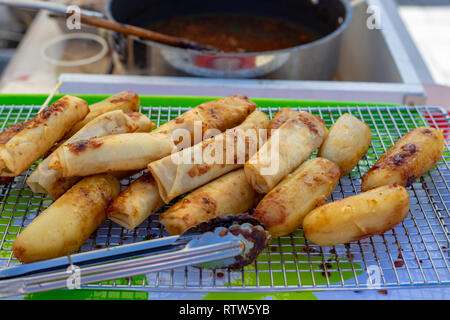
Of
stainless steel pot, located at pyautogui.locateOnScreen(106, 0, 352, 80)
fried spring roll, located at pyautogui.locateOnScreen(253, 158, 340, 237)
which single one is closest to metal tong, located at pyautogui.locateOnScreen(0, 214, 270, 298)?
fried spring roll, located at pyautogui.locateOnScreen(253, 158, 340, 237)

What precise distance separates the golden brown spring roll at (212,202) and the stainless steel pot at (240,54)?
1.11 meters

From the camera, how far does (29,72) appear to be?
11.5 feet

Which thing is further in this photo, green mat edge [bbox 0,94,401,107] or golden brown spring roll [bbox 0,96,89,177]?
green mat edge [bbox 0,94,401,107]

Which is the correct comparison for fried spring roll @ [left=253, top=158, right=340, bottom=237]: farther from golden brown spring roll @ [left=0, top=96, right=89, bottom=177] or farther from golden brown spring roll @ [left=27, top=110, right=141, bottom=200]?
golden brown spring roll @ [left=0, top=96, right=89, bottom=177]

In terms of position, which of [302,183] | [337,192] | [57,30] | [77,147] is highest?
[77,147]

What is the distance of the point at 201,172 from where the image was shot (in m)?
1.84

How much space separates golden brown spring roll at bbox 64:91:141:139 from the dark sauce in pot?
1.18 meters

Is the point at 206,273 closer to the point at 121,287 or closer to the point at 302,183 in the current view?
the point at 121,287

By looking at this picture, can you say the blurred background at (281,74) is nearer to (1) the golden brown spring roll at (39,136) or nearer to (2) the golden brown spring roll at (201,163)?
(1) the golden brown spring roll at (39,136)

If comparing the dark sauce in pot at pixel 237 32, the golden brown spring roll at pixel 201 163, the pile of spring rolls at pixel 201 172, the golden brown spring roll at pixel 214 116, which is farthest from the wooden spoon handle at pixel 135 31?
the golden brown spring roll at pixel 201 163

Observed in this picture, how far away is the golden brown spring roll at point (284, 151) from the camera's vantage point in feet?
5.90

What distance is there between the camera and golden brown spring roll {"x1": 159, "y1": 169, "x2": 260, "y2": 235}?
5.52 ft

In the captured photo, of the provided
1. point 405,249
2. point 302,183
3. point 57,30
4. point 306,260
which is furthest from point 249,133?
point 57,30

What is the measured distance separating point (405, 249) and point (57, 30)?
3.57 meters
